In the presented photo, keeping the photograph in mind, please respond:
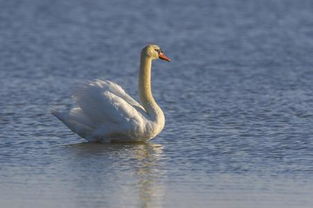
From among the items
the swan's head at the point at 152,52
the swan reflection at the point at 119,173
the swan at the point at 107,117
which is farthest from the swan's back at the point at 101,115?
the swan's head at the point at 152,52

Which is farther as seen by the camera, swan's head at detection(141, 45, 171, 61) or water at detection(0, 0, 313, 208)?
swan's head at detection(141, 45, 171, 61)

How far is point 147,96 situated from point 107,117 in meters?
0.76

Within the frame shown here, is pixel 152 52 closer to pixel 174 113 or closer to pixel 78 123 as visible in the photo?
pixel 174 113

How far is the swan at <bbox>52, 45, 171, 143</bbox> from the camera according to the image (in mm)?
11008

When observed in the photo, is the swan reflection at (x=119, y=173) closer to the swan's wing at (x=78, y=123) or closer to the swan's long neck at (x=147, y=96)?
the swan's wing at (x=78, y=123)

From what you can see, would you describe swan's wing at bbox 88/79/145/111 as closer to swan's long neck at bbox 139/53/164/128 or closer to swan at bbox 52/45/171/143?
swan at bbox 52/45/171/143

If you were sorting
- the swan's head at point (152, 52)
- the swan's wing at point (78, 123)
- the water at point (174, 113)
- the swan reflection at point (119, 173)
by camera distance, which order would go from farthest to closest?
the swan's head at point (152, 52) < the swan's wing at point (78, 123) < the water at point (174, 113) < the swan reflection at point (119, 173)

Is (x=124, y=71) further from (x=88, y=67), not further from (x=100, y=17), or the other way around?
(x=100, y=17)

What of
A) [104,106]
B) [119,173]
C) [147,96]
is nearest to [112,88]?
[104,106]

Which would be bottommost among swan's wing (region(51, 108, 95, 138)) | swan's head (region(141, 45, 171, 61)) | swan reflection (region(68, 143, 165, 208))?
swan reflection (region(68, 143, 165, 208))

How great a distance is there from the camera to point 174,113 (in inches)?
511

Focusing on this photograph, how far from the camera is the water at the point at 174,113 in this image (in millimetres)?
8555

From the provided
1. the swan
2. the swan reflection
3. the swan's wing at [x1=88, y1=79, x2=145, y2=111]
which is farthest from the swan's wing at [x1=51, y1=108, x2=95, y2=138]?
the swan's wing at [x1=88, y1=79, x2=145, y2=111]

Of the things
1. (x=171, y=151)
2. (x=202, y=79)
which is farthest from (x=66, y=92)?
(x=171, y=151)
